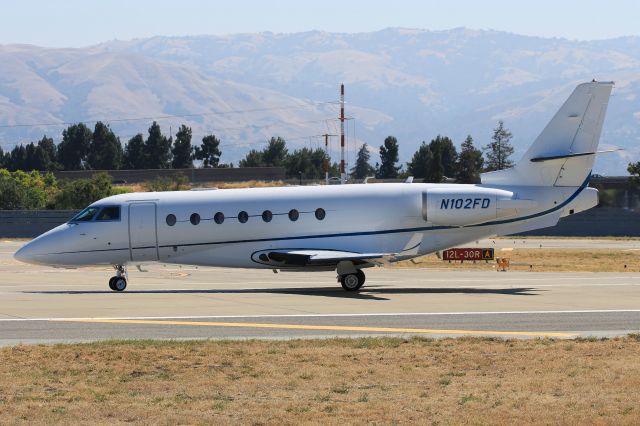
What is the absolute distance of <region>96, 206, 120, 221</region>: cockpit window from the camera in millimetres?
34125

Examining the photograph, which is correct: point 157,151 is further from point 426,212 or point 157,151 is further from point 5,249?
point 426,212

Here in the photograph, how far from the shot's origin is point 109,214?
112 feet

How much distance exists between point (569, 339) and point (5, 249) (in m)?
47.9

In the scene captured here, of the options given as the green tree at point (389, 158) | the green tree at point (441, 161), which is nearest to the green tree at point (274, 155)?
the green tree at point (389, 158)

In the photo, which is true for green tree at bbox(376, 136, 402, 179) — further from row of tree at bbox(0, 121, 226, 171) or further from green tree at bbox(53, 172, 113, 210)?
green tree at bbox(53, 172, 113, 210)

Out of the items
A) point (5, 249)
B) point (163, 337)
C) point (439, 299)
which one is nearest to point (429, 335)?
point (163, 337)

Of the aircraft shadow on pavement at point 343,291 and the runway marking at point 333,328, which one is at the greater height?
the runway marking at point 333,328

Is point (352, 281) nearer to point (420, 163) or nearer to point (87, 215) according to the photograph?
point (87, 215)

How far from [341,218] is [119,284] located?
7.13m

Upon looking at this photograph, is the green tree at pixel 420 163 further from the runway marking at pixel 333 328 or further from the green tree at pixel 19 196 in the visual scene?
the runway marking at pixel 333 328

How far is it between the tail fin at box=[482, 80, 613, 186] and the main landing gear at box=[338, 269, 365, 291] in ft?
19.8

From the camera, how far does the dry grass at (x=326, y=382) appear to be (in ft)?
47.6

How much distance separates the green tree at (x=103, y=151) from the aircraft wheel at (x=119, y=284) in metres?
135

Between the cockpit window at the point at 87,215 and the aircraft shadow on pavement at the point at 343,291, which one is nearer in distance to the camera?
the aircraft shadow on pavement at the point at 343,291
